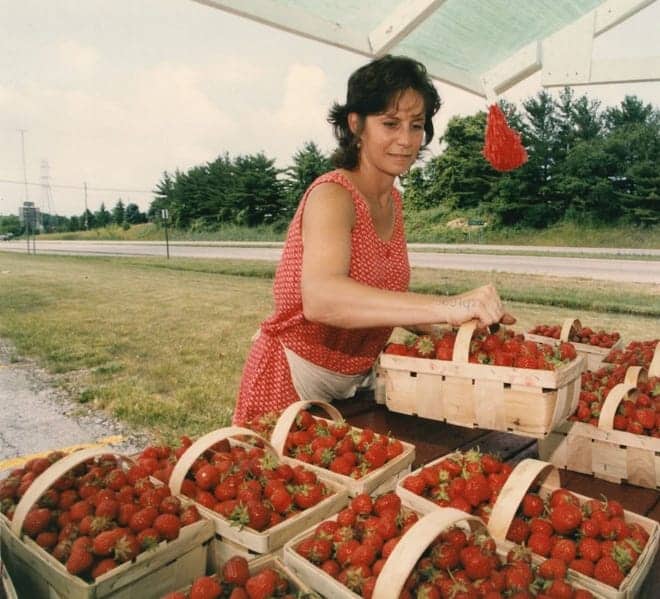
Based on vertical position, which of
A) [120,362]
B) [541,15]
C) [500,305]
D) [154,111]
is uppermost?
[154,111]

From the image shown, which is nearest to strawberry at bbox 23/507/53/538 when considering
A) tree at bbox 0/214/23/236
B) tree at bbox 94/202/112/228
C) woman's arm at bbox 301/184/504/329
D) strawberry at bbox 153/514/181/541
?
strawberry at bbox 153/514/181/541

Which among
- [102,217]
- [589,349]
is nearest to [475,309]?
[589,349]

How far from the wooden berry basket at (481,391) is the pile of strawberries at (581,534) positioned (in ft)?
0.74

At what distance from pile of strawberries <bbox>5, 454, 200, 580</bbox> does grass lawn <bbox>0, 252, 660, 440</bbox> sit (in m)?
2.87

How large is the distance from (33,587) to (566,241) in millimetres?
22601

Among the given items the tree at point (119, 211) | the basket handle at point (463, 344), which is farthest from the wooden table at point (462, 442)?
the tree at point (119, 211)

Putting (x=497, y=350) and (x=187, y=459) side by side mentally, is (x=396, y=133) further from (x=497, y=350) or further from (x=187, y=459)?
(x=187, y=459)

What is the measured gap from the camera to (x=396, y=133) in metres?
1.99

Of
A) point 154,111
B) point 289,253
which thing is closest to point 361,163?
point 289,253

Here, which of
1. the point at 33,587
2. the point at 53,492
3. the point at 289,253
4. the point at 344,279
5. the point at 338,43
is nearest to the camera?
the point at 33,587

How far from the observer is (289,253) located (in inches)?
81.0

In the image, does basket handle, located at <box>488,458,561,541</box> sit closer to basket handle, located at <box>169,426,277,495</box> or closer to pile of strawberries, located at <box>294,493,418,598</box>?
pile of strawberries, located at <box>294,493,418,598</box>

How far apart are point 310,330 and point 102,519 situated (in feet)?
3.27

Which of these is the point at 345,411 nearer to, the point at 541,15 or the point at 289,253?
the point at 289,253
